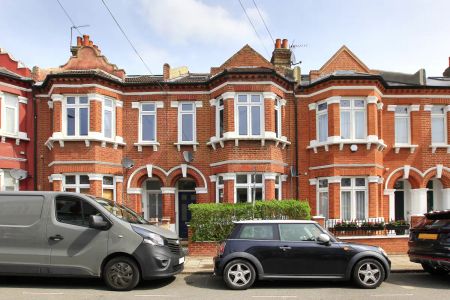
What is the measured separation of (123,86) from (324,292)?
1204 centimetres

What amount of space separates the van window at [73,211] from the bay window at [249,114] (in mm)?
8374

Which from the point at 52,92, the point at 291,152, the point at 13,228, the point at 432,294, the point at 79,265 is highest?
the point at 52,92

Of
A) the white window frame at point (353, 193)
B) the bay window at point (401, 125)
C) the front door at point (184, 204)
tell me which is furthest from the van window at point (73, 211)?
the bay window at point (401, 125)

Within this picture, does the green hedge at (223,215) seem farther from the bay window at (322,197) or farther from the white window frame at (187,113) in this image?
the white window frame at (187,113)

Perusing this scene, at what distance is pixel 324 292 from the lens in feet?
25.2

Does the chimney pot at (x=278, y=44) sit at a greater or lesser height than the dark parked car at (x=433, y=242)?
greater

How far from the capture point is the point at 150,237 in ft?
26.3

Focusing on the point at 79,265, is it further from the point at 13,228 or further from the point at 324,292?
the point at 324,292

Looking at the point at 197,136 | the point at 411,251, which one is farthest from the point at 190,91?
the point at 411,251

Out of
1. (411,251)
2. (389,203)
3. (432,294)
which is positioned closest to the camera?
(432,294)

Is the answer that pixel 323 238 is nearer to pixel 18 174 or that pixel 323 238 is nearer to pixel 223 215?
pixel 223 215

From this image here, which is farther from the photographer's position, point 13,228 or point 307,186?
point 307,186

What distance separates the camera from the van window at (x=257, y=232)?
326 inches

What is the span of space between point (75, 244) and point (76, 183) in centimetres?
811
